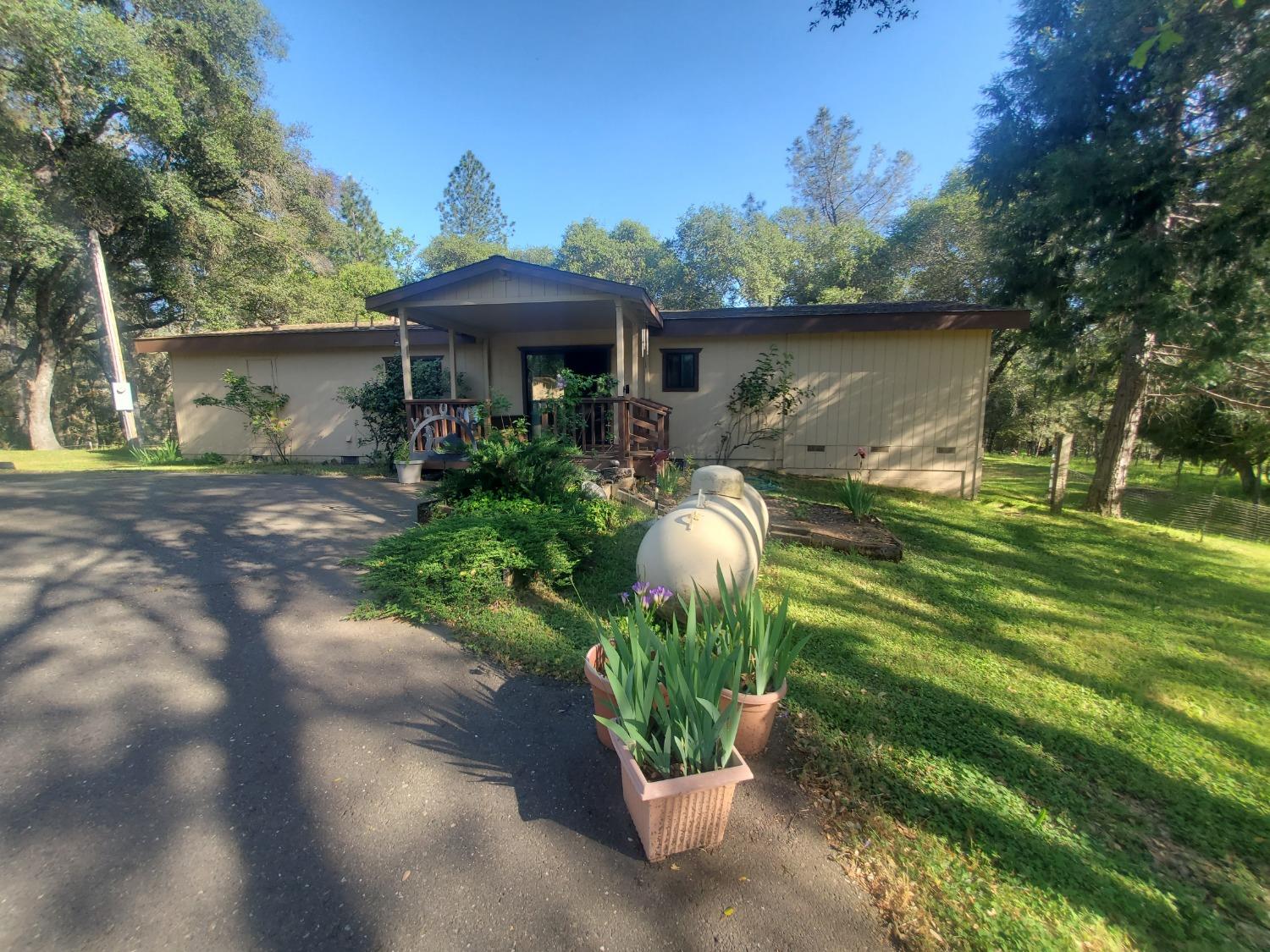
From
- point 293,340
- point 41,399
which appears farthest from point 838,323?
point 41,399

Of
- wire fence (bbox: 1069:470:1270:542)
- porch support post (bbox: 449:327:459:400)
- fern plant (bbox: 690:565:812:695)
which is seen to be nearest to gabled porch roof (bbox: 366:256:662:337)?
porch support post (bbox: 449:327:459:400)

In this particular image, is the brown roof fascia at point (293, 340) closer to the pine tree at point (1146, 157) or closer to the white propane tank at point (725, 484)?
the white propane tank at point (725, 484)

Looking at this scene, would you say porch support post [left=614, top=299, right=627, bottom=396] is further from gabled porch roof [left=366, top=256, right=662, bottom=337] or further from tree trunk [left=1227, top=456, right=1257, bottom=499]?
tree trunk [left=1227, top=456, right=1257, bottom=499]

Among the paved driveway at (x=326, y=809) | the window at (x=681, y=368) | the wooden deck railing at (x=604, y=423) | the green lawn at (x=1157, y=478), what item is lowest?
the green lawn at (x=1157, y=478)

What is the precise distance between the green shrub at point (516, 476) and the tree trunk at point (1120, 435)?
8.61 m

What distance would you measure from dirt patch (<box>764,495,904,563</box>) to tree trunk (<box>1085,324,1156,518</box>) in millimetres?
5088

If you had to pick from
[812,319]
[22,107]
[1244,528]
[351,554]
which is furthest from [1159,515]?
[22,107]

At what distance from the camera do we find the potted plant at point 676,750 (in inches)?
65.2

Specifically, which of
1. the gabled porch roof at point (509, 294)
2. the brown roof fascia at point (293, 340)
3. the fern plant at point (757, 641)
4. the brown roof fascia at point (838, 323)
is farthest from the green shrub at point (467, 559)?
the brown roof fascia at point (293, 340)


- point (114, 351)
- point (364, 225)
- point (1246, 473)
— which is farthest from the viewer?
point (364, 225)

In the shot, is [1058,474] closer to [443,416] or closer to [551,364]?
[551,364]

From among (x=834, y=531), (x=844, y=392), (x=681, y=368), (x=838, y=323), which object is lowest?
(x=834, y=531)

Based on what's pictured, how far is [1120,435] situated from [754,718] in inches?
376

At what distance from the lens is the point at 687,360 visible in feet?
32.3
